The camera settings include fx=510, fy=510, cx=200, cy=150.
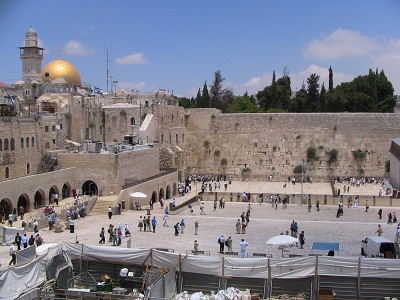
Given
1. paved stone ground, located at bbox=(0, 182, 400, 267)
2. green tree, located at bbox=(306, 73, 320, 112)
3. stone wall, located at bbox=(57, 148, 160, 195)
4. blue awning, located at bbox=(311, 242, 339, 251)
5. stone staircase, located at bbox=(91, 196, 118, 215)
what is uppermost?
green tree, located at bbox=(306, 73, 320, 112)

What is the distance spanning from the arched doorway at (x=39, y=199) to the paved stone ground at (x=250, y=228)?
36.3 inches

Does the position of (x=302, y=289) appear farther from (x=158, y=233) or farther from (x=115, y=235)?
(x=158, y=233)

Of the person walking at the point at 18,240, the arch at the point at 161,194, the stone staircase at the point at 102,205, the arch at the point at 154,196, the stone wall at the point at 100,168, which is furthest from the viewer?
the arch at the point at 161,194

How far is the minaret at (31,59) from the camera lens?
1909 inches

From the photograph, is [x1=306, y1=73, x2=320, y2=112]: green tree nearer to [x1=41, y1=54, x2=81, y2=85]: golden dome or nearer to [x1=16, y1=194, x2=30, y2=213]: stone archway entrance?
[x1=41, y1=54, x2=81, y2=85]: golden dome

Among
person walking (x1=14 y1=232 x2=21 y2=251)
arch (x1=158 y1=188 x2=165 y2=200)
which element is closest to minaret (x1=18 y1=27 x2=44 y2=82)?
arch (x1=158 y1=188 x2=165 y2=200)

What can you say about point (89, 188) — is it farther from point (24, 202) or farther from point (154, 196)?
point (154, 196)

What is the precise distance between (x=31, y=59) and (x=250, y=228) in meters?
35.4

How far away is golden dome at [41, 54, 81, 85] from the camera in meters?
46.1

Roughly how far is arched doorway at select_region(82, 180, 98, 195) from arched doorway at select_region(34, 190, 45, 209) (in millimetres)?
2622

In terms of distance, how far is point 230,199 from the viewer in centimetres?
3042

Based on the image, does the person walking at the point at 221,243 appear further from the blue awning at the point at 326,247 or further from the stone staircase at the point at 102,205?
the stone staircase at the point at 102,205

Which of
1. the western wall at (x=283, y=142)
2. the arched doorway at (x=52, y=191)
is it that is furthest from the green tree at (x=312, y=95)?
the arched doorway at (x=52, y=191)

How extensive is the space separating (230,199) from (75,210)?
441 inches
